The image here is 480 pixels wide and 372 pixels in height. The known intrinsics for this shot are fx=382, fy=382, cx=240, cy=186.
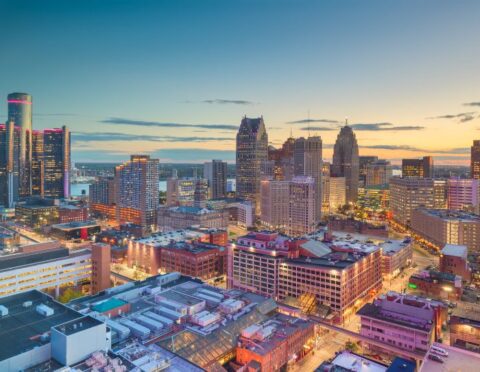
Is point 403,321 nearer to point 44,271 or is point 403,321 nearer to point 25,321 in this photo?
point 25,321

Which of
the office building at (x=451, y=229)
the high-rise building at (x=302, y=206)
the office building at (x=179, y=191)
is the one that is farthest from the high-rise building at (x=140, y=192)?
the office building at (x=451, y=229)

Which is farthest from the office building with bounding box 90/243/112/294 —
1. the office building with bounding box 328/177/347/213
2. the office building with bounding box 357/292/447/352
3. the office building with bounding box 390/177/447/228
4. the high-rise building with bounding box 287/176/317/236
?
the office building with bounding box 328/177/347/213

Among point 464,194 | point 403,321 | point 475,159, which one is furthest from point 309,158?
point 403,321

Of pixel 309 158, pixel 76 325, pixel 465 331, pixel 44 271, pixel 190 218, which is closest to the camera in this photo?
pixel 76 325

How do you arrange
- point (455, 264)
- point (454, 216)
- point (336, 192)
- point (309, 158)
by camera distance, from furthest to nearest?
point (336, 192) → point (309, 158) → point (454, 216) → point (455, 264)

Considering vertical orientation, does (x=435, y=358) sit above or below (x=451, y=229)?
below

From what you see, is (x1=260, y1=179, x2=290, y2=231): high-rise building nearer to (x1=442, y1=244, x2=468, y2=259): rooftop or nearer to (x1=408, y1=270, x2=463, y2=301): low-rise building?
(x1=442, y1=244, x2=468, y2=259): rooftop

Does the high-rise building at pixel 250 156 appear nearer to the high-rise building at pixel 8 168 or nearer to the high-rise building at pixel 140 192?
the high-rise building at pixel 140 192
